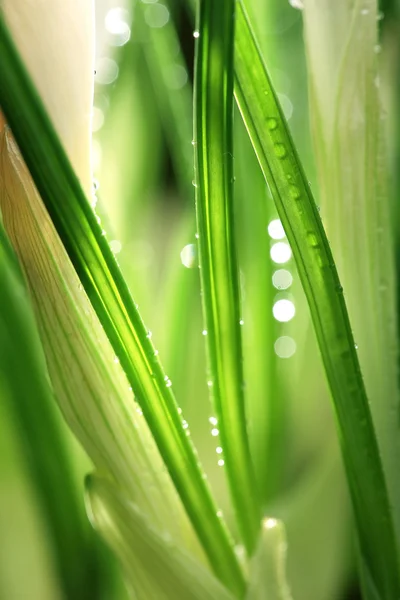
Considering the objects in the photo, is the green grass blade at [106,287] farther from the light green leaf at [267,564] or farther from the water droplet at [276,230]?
the water droplet at [276,230]

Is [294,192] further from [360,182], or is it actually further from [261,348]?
[261,348]

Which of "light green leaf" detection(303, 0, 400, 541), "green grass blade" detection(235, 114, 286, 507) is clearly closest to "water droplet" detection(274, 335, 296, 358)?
"green grass blade" detection(235, 114, 286, 507)

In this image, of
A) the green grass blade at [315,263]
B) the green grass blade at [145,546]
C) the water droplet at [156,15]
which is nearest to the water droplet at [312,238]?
the green grass blade at [315,263]

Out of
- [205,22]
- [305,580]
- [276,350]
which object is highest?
[205,22]

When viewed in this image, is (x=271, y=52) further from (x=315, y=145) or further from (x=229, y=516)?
(x=229, y=516)

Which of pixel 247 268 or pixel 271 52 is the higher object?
pixel 271 52

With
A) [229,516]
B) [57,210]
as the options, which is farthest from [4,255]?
[229,516]
